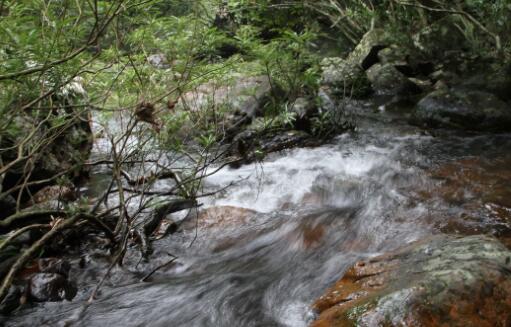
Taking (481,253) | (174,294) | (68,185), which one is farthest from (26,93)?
(481,253)

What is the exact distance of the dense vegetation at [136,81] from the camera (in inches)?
101

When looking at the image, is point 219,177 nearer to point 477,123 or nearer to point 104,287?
point 104,287

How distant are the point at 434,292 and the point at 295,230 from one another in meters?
2.28

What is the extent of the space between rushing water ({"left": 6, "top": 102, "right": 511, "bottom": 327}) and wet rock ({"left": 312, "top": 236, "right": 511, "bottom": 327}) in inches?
17.2

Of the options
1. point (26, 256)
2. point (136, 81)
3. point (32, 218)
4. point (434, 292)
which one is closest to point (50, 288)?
point (26, 256)

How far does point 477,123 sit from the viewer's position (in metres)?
7.23

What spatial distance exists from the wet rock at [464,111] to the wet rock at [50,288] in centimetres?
691

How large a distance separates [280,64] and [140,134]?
2874mm

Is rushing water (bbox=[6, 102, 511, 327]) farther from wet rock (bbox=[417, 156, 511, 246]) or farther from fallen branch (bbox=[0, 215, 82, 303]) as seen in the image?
fallen branch (bbox=[0, 215, 82, 303])

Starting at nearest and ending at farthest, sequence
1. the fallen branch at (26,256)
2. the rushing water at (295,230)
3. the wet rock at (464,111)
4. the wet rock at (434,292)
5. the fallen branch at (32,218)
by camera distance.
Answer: the wet rock at (434,292), the fallen branch at (26,256), the rushing water at (295,230), the fallen branch at (32,218), the wet rock at (464,111)

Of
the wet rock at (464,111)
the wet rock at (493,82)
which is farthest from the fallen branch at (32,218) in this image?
the wet rock at (493,82)

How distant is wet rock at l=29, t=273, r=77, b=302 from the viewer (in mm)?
3285

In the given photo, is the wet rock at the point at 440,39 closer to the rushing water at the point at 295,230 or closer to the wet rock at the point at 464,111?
the wet rock at the point at 464,111

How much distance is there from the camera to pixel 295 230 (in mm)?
4461
